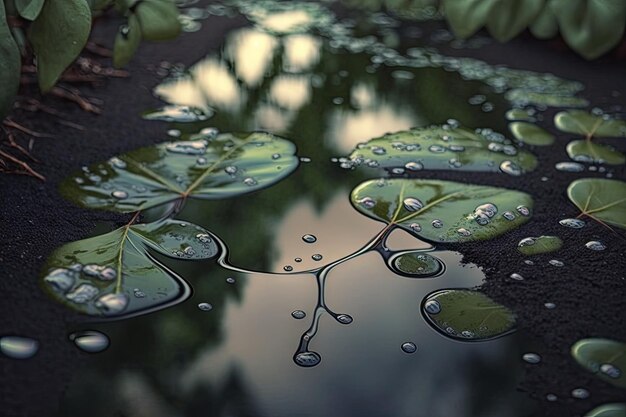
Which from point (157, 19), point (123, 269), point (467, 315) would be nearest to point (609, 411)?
point (467, 315)

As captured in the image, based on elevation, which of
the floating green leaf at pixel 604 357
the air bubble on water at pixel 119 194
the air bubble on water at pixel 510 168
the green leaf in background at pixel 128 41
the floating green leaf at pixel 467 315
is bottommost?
the air bubble on water at pixel 510 168

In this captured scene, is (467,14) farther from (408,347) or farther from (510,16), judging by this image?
(408,347)

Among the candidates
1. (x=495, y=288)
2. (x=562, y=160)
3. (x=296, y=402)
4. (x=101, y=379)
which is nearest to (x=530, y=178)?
(x=562, y=160)

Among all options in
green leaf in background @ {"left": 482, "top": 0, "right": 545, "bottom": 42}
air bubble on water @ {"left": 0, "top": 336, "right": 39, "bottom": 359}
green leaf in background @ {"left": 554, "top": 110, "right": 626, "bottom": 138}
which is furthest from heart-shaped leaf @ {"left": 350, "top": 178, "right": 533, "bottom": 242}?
air bubble on water @ {"left": 0, "top": 336, "right": 39, "bottom": 359}

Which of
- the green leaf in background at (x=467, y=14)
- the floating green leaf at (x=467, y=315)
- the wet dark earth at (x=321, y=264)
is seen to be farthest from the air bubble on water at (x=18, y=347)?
the green leaf in background at (x=467, y=14)

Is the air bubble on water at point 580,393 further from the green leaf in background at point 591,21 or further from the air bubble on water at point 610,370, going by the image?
the green leaf in background at point 591,21

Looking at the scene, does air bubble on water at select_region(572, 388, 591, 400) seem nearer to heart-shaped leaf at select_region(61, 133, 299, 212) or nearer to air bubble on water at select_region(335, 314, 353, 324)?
air bubble on water at select_region(335, 314, 353, 324)

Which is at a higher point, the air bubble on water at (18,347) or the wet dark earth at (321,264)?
the air bubble on water at (18,347)
